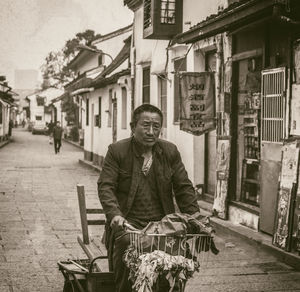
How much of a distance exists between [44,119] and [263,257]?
84316 mm

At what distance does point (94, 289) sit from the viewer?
4961mm

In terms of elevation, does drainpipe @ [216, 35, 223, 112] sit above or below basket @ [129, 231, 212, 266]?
above

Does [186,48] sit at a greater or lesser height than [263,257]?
greater

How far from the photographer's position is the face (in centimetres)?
490

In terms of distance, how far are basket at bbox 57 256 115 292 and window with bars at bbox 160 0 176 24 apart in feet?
32.6

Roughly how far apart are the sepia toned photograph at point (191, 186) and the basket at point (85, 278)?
0.01 m

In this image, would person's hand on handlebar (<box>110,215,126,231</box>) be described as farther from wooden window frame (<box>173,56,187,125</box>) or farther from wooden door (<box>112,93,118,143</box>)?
wooden door (<box>112,93,118,143</box>)

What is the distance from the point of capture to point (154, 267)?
4.17 meters

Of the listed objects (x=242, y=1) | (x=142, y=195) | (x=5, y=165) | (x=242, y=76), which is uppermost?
(x=242, y=1)

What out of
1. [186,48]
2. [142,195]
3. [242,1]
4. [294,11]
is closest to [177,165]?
[142,195]

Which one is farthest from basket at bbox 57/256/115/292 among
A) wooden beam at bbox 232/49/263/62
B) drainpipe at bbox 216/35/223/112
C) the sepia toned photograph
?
drainpipe at bbox 216/35/223/112

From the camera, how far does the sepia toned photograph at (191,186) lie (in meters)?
4.64

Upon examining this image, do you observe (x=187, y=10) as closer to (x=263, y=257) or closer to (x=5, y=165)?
(x=263, y=257)

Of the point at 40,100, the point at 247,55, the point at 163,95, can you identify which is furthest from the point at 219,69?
the point at 40,100
